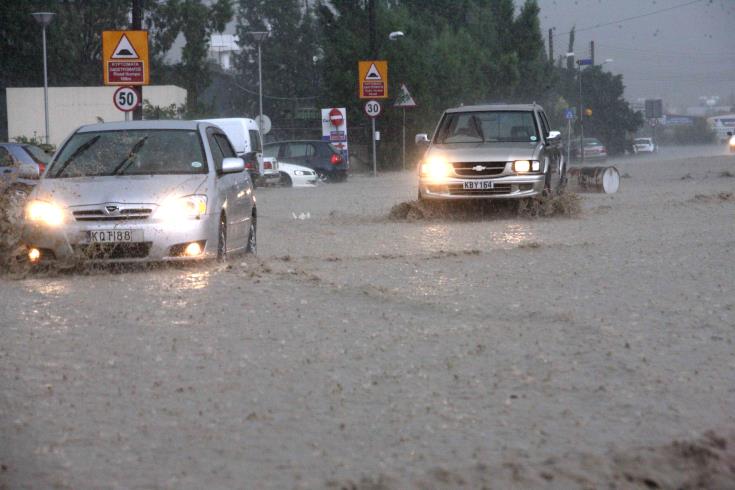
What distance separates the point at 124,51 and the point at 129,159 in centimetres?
1138

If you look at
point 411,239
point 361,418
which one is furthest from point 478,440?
point 411,239

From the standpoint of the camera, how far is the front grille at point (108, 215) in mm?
10868

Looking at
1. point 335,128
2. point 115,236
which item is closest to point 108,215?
point 115,236

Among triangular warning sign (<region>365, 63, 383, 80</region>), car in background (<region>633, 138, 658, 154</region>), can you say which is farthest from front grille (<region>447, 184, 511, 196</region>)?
car in background (<region>633, 138, 658, 154</region>)

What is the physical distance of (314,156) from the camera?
3806 cm

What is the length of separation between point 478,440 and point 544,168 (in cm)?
1366

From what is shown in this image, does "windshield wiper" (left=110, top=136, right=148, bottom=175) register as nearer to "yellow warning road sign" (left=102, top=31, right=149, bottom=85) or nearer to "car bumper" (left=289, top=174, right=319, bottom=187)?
"yellow warning road sign" (left=102, top=31, right=149, bottom=85)

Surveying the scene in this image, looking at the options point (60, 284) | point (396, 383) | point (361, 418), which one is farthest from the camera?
point (60, 284)

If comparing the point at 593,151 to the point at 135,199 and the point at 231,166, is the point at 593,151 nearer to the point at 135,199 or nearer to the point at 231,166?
the point at 231,166

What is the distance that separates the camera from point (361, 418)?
5.70 m

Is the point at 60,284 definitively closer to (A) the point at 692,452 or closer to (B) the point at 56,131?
(A) the point at 692,452

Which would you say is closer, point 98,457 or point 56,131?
point 98,457

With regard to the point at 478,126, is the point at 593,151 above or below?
below

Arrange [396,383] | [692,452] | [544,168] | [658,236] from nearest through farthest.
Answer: [692,452], [396,383], [658,236], [544,168]
